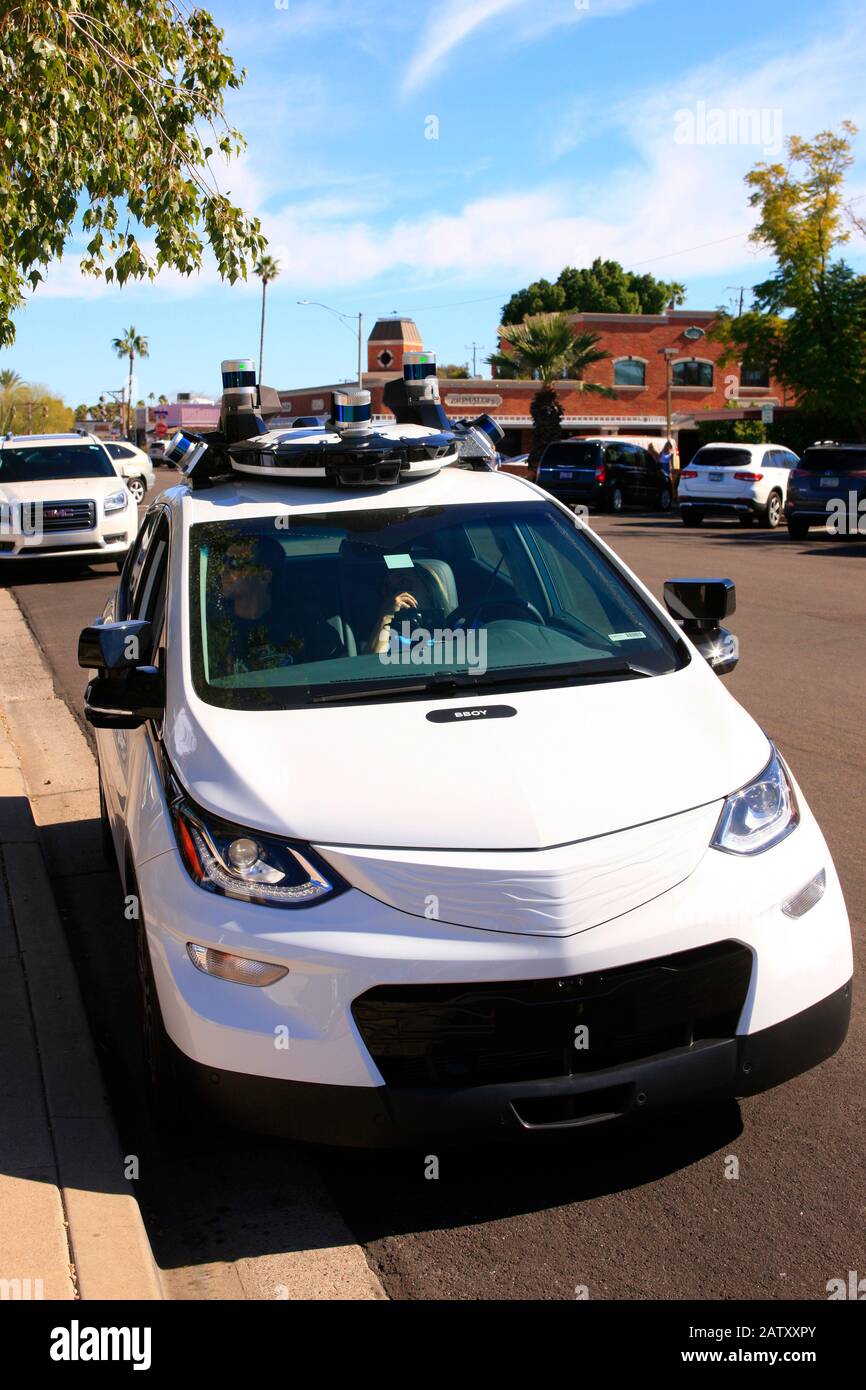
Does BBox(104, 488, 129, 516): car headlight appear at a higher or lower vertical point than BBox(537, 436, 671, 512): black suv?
lower

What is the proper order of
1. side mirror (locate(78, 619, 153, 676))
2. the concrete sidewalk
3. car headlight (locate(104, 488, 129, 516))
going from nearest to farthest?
the concrete sidewalk < side mirror (locate(78, 619, 153, 676)) < car headlight (locate(104, 488, 129, 516))

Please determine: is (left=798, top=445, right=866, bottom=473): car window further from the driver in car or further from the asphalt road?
the driver in car

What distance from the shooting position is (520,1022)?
10.0 feet

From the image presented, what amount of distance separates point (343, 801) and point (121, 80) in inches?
252

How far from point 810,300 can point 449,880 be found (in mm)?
33850

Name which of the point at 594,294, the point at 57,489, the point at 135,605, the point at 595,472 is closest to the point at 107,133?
the point at 135,605

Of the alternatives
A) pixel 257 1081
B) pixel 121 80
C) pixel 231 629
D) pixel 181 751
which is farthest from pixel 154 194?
pixel 257 1081

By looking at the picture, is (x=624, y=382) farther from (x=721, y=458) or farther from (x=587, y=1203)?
(x=587, y=1203)

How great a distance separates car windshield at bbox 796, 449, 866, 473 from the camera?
2308 centimetres

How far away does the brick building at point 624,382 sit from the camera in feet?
180

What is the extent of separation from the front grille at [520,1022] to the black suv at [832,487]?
69.8 feet

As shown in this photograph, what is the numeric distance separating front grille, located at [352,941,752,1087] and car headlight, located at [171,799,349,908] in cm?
28

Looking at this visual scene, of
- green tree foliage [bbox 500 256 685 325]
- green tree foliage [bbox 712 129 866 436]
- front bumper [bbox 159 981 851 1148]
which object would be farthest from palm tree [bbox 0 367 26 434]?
front bumper [bbox 159 981 851 1148]

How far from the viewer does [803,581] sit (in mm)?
16781
